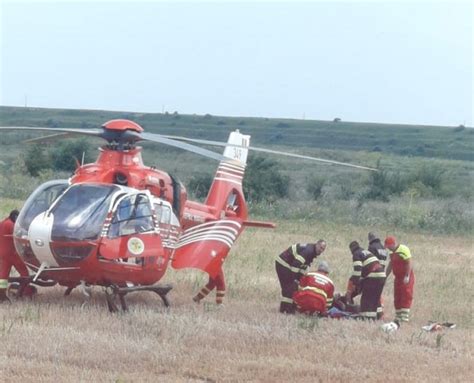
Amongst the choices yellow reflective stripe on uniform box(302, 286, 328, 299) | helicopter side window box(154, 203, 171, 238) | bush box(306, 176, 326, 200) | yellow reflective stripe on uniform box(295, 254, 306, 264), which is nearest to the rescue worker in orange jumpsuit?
helicopter side window box(154, 203, 171, 238)

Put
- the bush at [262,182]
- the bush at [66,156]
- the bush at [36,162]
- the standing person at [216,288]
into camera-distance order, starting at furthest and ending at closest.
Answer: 1. the bush at [66,156]
2. the bush at [36,162]
3. the bush at [262,182]
4. the standing person at [216,288]

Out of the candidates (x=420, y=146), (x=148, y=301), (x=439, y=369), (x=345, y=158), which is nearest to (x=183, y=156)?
(x=345, y=158)

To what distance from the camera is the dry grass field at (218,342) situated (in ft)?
33.0

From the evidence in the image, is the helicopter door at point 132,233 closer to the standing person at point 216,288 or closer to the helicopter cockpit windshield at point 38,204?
the helicopter cockpit windshield at point 38,204

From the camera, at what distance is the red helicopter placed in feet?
43.7

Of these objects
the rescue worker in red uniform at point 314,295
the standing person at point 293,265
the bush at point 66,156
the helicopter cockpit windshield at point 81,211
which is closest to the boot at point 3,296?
the helicopter cockpit windshield at point 81,211

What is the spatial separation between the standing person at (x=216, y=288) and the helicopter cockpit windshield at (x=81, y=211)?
8.17 ft

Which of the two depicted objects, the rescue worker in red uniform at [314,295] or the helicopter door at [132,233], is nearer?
the helicopter door at [132,233]

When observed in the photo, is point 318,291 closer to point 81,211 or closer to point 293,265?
point 293,265

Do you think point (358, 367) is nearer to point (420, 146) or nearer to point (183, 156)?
point (183, 156)

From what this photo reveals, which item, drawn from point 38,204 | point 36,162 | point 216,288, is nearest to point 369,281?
point 216,288

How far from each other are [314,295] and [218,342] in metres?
3.08

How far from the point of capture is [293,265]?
15.0 m

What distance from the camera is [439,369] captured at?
35.8ft
